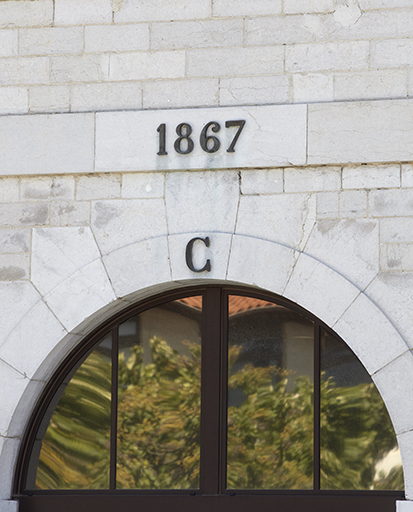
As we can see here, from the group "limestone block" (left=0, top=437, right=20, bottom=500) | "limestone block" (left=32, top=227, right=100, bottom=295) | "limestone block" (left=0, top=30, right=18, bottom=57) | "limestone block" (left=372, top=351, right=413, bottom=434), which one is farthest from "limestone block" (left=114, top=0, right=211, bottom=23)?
"limestone block" (left=0, top=437, right=20, bottom=500)

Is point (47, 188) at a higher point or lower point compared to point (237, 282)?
higher

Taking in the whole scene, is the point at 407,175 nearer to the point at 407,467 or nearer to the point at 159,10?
the point at 407,467

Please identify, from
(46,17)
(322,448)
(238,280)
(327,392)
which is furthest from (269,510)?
(46,17)

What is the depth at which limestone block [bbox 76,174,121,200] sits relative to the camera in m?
5.23

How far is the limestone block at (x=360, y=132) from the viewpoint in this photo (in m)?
4.83

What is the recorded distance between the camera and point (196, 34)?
5.23 meters

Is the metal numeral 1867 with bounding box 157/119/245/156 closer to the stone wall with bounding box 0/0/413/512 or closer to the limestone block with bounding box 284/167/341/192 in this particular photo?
the stone wall with bounding box 0/0/413/512

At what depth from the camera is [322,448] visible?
16.5 feet

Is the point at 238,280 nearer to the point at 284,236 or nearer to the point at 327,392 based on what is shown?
the point at 284,236

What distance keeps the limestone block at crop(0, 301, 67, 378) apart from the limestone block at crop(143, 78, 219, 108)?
1642 millimetres

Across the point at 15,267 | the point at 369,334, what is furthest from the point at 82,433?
the point at 369,334

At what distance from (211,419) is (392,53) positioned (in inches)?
110

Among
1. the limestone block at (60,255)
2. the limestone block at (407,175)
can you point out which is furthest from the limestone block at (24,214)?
the limestone block at (407,175)

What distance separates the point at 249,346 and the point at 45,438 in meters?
1.65
